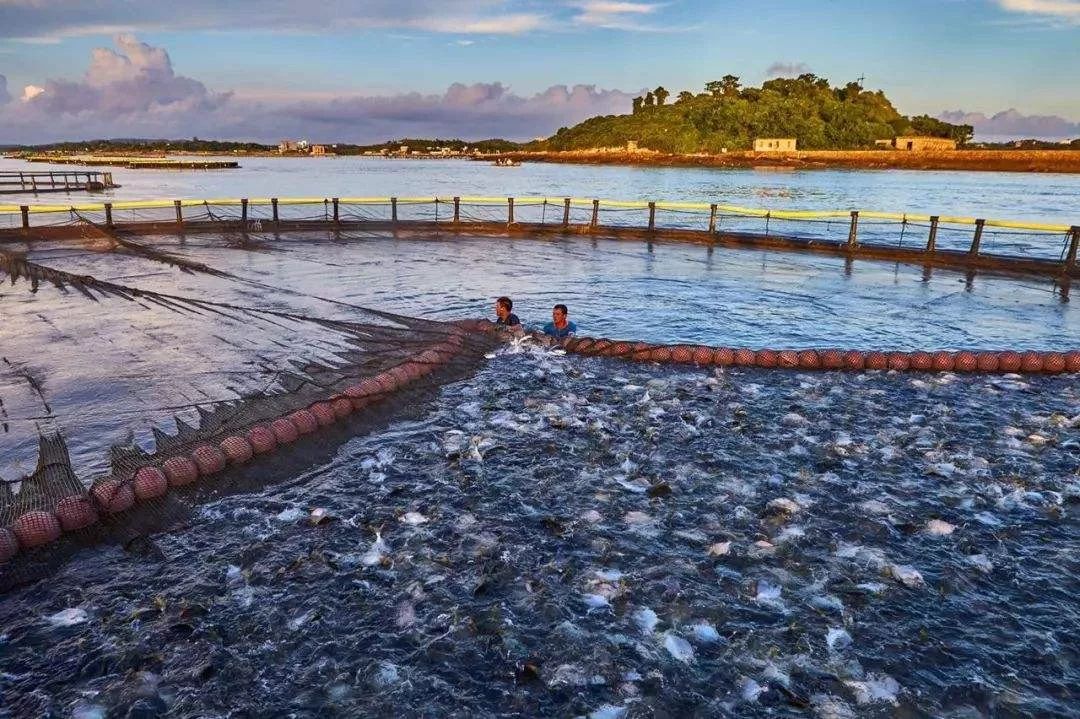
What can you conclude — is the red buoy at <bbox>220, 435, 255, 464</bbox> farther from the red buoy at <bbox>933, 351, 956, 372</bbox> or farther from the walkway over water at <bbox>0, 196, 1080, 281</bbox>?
the walkway over water at <bbox>0, 196, 1080, 281</bbox>

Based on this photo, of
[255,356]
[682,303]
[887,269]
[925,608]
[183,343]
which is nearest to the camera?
[925,608]

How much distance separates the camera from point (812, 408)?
439 inches

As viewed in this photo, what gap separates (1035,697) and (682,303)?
1502cm

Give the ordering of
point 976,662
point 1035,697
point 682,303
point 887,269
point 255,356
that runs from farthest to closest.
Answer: point 887,269, point 682,303, point 255,356, point 976,662, point 1035,697

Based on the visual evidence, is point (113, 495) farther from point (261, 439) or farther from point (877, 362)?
point (877, 362)

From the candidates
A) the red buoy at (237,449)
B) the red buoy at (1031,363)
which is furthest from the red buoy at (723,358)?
the red buoy at (237,449)

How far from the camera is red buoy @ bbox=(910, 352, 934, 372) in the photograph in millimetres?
13203

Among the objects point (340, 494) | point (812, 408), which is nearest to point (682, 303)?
point (812, 408)

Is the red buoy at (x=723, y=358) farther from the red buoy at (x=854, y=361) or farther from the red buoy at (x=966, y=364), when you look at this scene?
the red buoy at (x=966, y=364)

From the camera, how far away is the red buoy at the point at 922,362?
13203 mm

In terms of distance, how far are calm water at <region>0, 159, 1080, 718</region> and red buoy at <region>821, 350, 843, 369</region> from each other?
2.28 feet

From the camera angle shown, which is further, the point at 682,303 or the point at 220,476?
the point at 682,303

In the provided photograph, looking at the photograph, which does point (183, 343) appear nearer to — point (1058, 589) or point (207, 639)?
point (207, 639)

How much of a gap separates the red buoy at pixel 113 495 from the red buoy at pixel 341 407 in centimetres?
309
